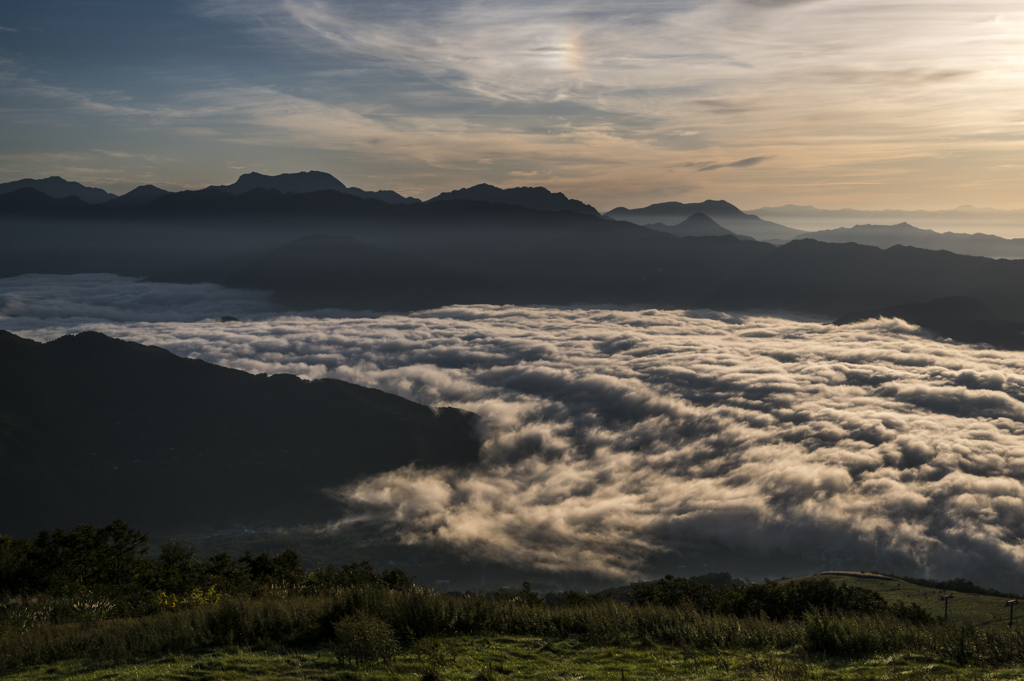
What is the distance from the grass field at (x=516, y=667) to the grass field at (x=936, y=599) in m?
83.0

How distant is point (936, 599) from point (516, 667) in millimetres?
106840

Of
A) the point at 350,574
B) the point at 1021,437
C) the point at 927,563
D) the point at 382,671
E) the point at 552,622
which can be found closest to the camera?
the point at 382,671

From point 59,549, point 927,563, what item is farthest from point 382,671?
point 927,563

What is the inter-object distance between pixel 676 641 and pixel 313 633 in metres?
6.82

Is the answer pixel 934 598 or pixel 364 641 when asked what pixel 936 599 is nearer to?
pixel 934 598

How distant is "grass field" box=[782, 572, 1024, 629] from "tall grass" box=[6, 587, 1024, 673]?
81.6 meters

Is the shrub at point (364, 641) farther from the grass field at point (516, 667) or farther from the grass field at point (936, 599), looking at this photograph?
the grass field at point (936, 599)

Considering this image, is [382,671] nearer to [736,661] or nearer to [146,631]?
[146,631]

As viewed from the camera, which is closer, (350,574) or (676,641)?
(676,641)

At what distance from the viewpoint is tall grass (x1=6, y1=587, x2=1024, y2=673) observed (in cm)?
1062

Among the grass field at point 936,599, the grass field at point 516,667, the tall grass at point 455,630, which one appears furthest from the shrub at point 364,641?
the grass field at point 936,599

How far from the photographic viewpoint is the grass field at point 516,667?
31.1 ft

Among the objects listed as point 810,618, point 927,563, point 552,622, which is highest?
point 810,618

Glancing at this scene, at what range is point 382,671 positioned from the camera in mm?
9641
